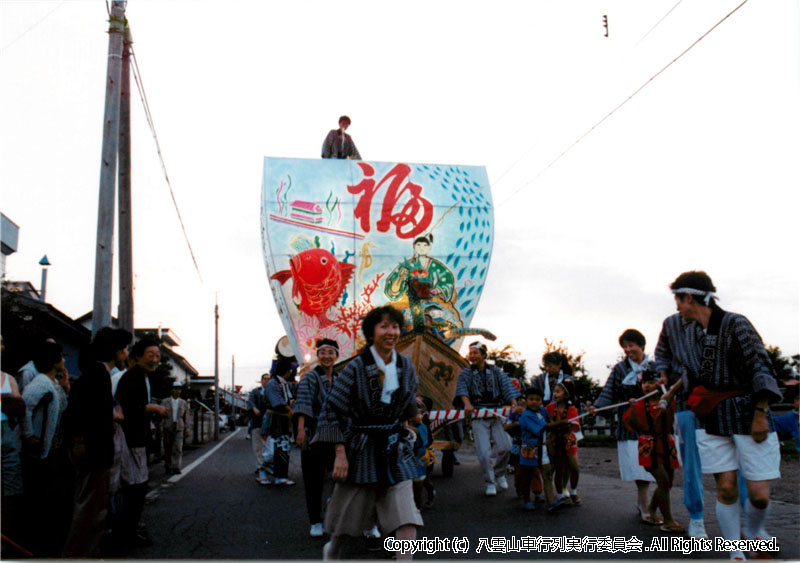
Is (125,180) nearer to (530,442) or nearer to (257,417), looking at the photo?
(257,417)

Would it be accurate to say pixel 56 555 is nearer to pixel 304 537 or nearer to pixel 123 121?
pixel 304 537

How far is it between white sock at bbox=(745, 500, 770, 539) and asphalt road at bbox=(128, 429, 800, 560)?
31 centimetres

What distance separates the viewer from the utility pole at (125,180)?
9.46 meters

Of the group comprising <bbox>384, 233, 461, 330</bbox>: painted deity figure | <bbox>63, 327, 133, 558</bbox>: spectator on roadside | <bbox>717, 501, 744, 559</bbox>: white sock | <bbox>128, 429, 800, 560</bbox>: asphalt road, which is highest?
<bbox>384, 233, 461, 330</bbox>: painted deity figure

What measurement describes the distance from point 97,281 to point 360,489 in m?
5.44

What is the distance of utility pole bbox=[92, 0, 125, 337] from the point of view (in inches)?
331

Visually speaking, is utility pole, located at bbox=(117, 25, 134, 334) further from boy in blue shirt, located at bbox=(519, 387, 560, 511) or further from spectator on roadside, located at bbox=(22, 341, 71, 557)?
boy in blue shirt, located at bbox=(519, 387, 560, 511)

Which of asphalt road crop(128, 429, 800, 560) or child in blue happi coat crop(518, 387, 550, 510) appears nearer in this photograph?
asphalt road crop(128, 429, 800, 560)

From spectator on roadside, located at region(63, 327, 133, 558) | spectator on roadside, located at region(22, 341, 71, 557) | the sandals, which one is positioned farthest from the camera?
the sandals

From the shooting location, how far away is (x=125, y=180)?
9977 mm

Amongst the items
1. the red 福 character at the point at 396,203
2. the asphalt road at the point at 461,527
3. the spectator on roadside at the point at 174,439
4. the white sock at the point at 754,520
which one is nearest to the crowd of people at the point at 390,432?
the white sock at the point at 754,520

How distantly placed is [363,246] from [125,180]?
7.07 meters

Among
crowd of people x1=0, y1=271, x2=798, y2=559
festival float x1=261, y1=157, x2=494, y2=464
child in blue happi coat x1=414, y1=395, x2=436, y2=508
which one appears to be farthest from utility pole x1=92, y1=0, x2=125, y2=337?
festival float x1=261, y1=157, x2=494, y2=464

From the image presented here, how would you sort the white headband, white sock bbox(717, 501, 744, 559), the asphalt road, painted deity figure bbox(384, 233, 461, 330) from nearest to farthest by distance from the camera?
1. white sock bbox(717, 501, 744, 559)
2. the white headband
3. the asphalt road
4. painted deity figure bbox(384, 233, 461, 330)
